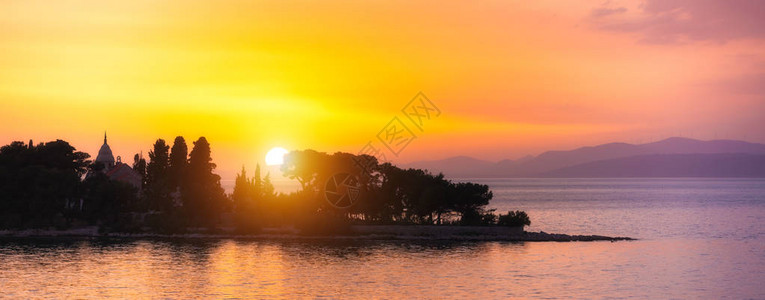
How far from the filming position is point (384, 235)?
101188 mm

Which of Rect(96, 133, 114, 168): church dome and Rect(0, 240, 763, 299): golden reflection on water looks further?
Rect(96, 133, 114, 168): church dome

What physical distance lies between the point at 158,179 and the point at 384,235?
36.7 m

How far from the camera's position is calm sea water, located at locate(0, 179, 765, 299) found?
64.0 metres

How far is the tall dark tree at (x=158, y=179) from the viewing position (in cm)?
10988

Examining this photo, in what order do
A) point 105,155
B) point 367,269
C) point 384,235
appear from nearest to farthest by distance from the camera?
point 367,269 → point 384,235 → point 105,155

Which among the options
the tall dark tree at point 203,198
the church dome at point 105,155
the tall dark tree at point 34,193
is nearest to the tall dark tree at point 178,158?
the tall dark tree at point 203,198

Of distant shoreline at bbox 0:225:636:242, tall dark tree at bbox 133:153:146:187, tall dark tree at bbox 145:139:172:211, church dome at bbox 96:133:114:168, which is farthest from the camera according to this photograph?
church dome at bbox 96:133:114:168

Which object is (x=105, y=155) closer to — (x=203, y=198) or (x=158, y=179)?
(x=158, y=179)

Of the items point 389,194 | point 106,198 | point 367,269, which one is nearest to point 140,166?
point 106,198

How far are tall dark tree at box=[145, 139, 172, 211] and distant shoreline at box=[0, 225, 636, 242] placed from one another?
734cm

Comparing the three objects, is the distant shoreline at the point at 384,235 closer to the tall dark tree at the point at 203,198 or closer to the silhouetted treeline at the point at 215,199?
the silhouetted treeline at the point at 215,199

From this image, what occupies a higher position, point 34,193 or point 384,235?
point 34,193

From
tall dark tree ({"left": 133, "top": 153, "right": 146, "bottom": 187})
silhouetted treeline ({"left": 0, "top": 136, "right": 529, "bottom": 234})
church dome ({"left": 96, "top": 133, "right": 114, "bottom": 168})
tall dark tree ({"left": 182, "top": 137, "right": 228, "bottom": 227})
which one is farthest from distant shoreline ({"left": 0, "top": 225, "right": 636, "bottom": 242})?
church dome ({"left": 96, "top": 133, "right": 114, "bottom": 168})

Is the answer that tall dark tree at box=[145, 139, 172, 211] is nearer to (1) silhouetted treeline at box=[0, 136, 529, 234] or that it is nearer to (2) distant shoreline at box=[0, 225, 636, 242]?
(1) silhouetted treeline at box=[0, 136, 529, 234]
